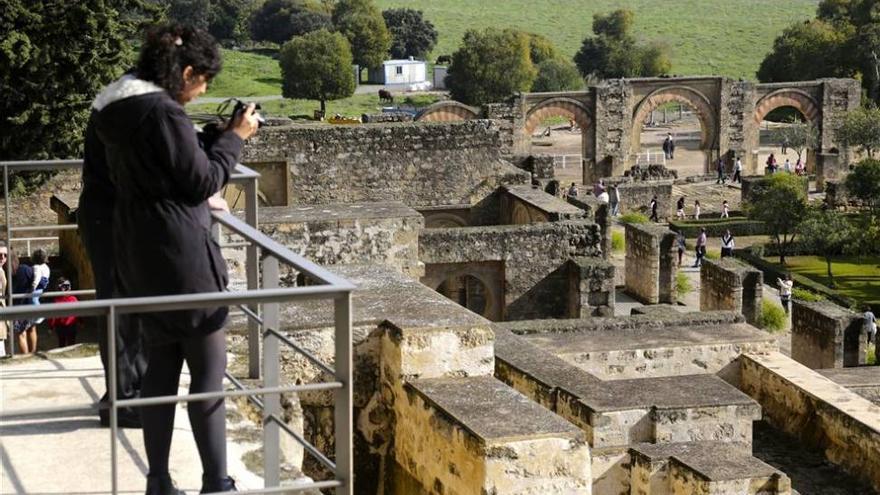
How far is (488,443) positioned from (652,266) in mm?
20678

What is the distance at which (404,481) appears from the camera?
792cm

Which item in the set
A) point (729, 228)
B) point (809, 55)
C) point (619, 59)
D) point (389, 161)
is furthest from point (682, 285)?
point (619, 59)

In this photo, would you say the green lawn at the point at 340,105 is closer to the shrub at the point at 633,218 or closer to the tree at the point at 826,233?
the shrub at the point at 633,218

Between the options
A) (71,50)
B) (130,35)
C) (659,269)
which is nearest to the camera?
(71,50)

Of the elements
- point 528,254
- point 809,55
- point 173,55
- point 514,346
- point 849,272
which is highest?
point 173,55

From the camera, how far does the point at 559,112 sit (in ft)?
162

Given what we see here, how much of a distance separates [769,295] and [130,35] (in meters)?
12.7

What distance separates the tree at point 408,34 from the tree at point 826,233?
200ft

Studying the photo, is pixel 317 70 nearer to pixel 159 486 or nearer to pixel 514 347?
pixel 514 347

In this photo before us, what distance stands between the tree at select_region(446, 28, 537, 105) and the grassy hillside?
25984 millimetres

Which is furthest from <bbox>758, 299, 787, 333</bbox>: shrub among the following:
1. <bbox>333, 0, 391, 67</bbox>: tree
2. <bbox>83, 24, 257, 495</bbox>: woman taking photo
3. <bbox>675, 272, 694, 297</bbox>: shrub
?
<bbox>333, 0, 391, 67</bbox>: tree

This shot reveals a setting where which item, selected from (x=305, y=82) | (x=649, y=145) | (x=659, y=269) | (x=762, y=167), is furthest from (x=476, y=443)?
(x=305, y=82)

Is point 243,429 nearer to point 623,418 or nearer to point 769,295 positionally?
point 623,418

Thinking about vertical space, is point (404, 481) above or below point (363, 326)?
below
